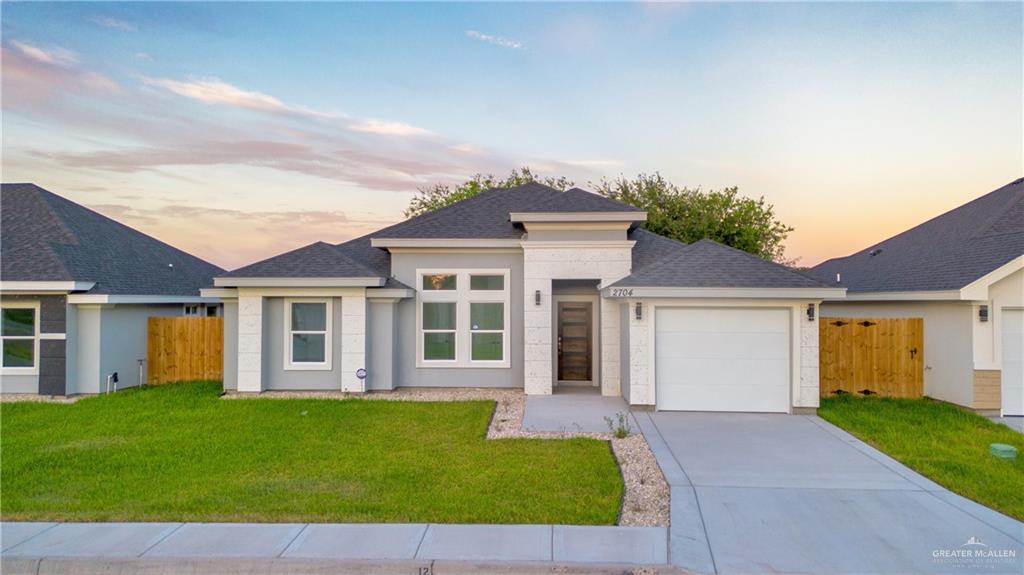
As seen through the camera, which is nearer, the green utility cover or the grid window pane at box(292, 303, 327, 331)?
the green utility cover

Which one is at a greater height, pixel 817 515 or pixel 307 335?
pixel 307 335

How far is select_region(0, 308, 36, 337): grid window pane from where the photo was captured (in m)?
12.8

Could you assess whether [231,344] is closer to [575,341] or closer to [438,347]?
[438,347]

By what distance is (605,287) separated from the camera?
12.0 m

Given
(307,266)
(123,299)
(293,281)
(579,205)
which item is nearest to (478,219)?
(579,205)

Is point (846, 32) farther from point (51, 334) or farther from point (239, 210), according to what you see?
point (51, 334)

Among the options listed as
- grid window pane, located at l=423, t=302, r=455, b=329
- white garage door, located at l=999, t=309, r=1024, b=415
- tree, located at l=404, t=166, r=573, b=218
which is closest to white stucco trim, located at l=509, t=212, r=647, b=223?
grid window pane, located at l=423, t=302, r=455, b=329

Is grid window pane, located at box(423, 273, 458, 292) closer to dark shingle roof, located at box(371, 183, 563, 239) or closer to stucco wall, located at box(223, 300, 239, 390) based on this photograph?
dark shingle roof, located at box(371, 183, 563, 239)

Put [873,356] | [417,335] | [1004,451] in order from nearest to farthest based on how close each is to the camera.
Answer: [1004,451], [873,356], [417,335]

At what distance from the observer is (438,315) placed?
13688 millimetres

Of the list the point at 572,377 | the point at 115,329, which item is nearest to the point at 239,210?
the point at 115,329

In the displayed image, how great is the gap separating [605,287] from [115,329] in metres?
12.0

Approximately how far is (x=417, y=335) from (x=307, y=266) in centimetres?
307
